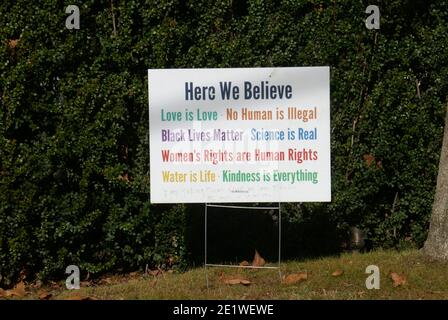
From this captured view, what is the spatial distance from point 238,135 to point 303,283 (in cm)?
143

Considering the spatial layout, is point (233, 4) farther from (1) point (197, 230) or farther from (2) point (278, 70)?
(1) point (197, 230)

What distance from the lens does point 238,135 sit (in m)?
7.39

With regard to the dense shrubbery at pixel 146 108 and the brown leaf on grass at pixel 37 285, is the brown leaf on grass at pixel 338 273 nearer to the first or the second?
the dense shrubbery at pixel 146 108

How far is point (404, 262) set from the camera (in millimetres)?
7789

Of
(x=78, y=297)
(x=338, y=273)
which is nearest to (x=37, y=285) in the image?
(x=78, y=297)

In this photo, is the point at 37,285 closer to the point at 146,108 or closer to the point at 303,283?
the point at 146,108

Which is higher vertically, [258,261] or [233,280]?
[258,261]

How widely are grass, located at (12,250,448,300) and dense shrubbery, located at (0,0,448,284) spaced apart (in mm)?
425

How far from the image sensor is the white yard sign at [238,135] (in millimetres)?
7383

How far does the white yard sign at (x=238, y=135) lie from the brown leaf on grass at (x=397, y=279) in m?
0.89

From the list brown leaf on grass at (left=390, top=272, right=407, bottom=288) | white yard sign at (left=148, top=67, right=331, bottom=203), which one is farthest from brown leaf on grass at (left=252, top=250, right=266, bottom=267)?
brown leaf on grass at (left=390, top=272, right=407, bottom=288)

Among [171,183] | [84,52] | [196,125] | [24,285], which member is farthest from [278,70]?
[24,285]

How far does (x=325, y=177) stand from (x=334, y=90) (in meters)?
1.26

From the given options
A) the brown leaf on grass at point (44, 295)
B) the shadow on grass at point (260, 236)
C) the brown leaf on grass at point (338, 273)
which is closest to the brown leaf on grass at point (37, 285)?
the brown leaf on grass at point (44, 295)
